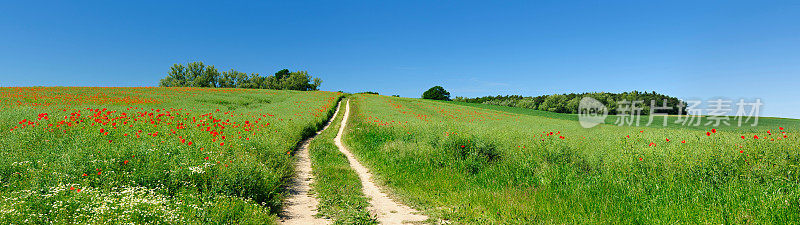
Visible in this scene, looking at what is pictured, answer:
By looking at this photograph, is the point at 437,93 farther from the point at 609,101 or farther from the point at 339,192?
the point at 339,192

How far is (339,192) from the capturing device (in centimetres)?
789

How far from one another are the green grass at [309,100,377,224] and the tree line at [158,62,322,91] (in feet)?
314

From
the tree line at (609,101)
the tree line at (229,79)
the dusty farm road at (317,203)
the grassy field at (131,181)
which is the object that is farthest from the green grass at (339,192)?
the tree line at (229,79)

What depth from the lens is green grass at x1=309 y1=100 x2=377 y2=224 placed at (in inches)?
246

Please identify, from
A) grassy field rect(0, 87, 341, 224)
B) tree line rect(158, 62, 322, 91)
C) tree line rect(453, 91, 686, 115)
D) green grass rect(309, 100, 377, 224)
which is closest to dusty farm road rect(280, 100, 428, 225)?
green grass rect(309, 100, 377, 224)

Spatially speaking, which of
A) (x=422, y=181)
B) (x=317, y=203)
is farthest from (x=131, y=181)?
(x=422, y=181)

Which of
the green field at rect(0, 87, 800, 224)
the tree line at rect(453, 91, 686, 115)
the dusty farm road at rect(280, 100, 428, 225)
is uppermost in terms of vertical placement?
the tree line at rect(453, 91, 686, 115)

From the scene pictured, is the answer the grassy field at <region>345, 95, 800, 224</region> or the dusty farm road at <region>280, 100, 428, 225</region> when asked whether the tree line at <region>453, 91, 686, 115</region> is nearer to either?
the grassy field at <region>345, 95, 800, 224</region>

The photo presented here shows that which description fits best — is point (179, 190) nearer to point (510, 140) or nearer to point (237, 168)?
point (237, 168)


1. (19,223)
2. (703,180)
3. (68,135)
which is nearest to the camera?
(19,223)

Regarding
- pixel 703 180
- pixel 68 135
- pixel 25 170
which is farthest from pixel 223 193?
pixel 703 180

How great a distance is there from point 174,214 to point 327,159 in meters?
7.18

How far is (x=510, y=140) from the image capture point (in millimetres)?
12102

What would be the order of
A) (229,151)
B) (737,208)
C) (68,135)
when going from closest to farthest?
(737,208) < (229,151) < (68,135)
